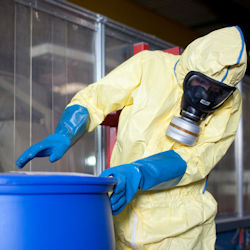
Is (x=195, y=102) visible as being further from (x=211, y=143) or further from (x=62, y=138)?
(x=62, y=138)

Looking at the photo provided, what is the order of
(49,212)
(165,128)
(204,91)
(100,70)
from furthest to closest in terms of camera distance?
(100,70), (165,128), (204,91), (49,212)

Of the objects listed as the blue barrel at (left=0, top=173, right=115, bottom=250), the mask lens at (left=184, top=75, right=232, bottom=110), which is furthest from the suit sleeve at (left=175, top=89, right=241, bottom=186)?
the blue barrel at (left=0, top=173, right=115, bottom=250)

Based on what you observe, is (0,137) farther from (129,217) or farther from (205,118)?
(205,118)

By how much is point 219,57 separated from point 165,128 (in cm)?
27

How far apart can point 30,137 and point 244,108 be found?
2.52 metres

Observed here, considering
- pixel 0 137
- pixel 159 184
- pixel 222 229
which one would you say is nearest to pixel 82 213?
pixel 159 184

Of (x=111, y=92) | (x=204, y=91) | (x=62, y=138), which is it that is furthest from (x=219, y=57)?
(x=62, y=138)

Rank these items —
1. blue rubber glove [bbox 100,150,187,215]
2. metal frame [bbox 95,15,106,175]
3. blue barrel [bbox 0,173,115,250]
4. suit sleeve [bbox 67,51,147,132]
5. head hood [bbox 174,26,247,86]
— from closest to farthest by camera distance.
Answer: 1. blue barrel [bbox 0,173,115,250]
2. blue rubber glove [bbox 100,150,187,215]
3. head hood [bbox 174,26,247,86]
4. suit sleeve [bbox 67,51,147,132]
5. metal frame [bbox 95,15,106,175]

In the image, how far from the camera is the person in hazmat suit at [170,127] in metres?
1.19

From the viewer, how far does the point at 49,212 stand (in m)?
0.85

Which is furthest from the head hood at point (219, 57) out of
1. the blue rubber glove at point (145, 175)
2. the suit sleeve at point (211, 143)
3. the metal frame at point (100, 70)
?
the metal frame at point (100, 70)

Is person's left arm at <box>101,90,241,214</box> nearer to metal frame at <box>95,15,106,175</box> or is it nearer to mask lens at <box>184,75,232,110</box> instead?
mask lens at <box>184,75,232,110</box>

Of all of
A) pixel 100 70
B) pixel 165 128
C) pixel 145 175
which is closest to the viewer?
pixel 145 175

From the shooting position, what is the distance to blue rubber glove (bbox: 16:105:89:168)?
1117 mm
